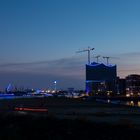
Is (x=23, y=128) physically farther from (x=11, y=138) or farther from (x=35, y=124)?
(x=11, y=138)

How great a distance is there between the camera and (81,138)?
1073 inches

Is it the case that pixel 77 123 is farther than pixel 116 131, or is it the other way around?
pixel 77 123

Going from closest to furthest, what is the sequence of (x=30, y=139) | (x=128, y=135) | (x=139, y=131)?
(x=30, y=139), (x=128, y=135), (x=139, y=131)

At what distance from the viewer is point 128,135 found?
28156mm

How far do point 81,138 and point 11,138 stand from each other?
470 cm

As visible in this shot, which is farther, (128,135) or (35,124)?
(35,124)

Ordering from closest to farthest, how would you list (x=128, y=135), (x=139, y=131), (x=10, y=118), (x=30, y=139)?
(x=30, y=139)
(x=128, y=135)
(x=139, y=131)
(x=10, y=118)

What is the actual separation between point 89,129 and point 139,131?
3.33m

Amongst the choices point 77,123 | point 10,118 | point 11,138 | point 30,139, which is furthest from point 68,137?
point 10,118

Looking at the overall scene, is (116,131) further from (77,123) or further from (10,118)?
(10,118)

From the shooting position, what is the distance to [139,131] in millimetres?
30000

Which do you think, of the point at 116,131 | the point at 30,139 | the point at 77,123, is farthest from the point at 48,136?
the point at 77,123

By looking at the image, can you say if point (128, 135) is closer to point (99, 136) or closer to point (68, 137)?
point (99, 136)

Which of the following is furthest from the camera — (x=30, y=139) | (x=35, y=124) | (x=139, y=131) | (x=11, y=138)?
(x=35, y=124)
